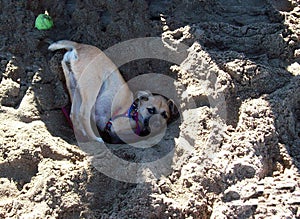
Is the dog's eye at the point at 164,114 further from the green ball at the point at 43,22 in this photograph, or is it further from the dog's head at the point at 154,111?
the green ball at the point at 43,22

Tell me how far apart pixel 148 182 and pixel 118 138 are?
64 cm

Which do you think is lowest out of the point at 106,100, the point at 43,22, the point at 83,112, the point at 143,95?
the point at 83,112

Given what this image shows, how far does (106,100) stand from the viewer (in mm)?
3139

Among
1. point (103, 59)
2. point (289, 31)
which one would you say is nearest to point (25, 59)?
point (103, 59)

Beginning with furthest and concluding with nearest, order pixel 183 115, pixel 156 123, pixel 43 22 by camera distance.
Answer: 1. pixel 43 22
2. pixel 156 123
3. pixel 183 115

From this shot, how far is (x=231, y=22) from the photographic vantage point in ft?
11.4

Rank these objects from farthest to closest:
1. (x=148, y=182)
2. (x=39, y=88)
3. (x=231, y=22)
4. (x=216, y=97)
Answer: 1. (x=231, y=22)
2. (x=39, y=88)
3. (x=216, y=97)
4. (x=148, y=182)

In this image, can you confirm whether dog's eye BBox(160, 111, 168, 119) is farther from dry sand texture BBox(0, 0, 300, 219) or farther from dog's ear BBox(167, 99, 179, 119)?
dry sand texture BBox(0, 0, 300, 219)

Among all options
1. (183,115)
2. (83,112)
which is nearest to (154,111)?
(183,115)

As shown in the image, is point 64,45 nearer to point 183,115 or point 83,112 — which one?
point 83,112

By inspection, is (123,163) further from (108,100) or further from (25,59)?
(25,59)

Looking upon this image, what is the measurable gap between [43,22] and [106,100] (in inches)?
31.4

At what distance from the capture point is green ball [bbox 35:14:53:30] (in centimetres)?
341

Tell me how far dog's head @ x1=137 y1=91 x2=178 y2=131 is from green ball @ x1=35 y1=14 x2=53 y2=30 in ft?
2.95
